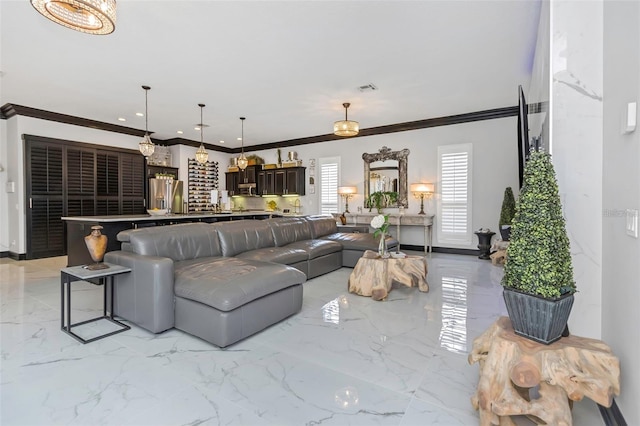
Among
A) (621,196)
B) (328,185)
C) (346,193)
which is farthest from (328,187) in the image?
(621,196)

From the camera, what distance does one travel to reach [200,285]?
2629 millimetres

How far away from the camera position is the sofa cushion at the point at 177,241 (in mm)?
3199

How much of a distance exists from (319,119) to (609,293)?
19.5 feet

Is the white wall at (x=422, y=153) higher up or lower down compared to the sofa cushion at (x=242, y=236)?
higher up

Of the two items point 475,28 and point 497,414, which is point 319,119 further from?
point 497,414

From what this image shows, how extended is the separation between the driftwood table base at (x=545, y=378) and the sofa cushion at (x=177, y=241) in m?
3.09

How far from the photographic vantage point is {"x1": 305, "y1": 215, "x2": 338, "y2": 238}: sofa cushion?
5.80 meters

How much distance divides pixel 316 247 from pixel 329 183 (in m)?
4.00

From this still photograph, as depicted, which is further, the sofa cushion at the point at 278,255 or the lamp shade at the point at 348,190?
the lamp shade at the point at 348,190

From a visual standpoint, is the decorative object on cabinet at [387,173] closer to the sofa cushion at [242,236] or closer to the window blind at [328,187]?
the window blind at [328,187]

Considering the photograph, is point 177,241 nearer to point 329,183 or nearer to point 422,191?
point 422,191

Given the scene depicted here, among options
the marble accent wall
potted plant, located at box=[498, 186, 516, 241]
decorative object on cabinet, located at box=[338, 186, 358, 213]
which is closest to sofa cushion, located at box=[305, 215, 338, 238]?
decorative object on cabinet, located at box=[338, 186, 358, 213]

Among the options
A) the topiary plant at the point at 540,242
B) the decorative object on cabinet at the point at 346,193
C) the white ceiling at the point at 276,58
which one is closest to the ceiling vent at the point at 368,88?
the white ceiling at the point at 276,58

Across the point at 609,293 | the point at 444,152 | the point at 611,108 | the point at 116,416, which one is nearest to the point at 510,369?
the point at 609,293
